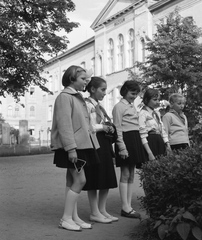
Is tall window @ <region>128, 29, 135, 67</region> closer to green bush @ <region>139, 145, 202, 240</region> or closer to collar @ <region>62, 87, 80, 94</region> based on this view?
collar @ <region>62, 87, 80, 94</region>

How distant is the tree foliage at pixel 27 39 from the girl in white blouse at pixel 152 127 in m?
17.1

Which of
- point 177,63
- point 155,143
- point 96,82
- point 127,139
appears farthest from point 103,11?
point 96,82

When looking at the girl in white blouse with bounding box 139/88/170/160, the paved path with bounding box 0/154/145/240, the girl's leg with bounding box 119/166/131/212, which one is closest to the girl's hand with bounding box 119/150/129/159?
the girl's leg with bounding box 119/166/131/212

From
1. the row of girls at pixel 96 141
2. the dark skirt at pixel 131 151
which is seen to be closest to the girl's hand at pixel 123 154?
the row of girls at pixel 96 141

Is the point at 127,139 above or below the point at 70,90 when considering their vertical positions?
below

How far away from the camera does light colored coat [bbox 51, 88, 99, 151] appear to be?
17.8 feet

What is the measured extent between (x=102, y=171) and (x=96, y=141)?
510 mm

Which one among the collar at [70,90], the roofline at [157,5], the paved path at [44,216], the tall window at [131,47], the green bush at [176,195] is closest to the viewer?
the green bush at [176,195]

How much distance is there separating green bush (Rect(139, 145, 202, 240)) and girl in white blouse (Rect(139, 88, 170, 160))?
1774 mm

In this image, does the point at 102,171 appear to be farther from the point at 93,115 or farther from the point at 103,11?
the point at 103,11

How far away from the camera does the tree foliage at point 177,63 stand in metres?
21.5

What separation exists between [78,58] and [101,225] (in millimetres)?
47807

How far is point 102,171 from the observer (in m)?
6.11

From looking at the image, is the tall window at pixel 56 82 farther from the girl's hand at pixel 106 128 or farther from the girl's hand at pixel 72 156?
the girl's hand at pixel 72 156
